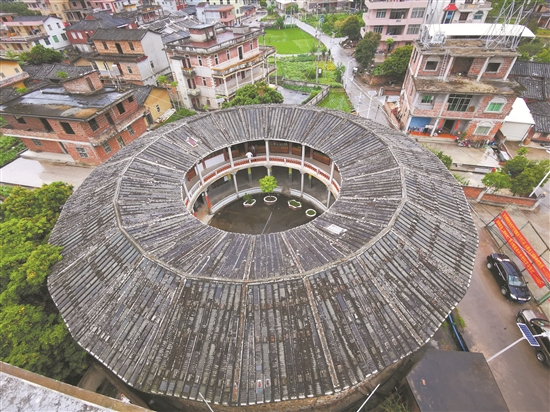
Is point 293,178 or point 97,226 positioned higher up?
point 97,226

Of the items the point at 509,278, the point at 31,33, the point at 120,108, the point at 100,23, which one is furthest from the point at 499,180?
the point at 31,33

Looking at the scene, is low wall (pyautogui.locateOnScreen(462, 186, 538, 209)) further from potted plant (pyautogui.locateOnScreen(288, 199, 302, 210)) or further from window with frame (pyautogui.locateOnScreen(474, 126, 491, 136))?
potted plant (pyautogui.locateOnScreen(288, 199, 302, 210))

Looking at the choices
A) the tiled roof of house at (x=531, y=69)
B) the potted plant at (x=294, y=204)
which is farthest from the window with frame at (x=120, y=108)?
the tiled roof of house at (x=531, y=69)

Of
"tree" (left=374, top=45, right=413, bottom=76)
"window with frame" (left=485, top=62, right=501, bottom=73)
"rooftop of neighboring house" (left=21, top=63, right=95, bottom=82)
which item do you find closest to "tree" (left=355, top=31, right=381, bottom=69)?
"tree" (left=374, top=45, right=413, bottom=76)

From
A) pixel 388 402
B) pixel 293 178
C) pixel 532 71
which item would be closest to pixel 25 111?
pixel 293 178

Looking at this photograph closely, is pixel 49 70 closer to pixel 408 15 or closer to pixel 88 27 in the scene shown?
pixel 88 27

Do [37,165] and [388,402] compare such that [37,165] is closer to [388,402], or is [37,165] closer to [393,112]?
[388,402]
